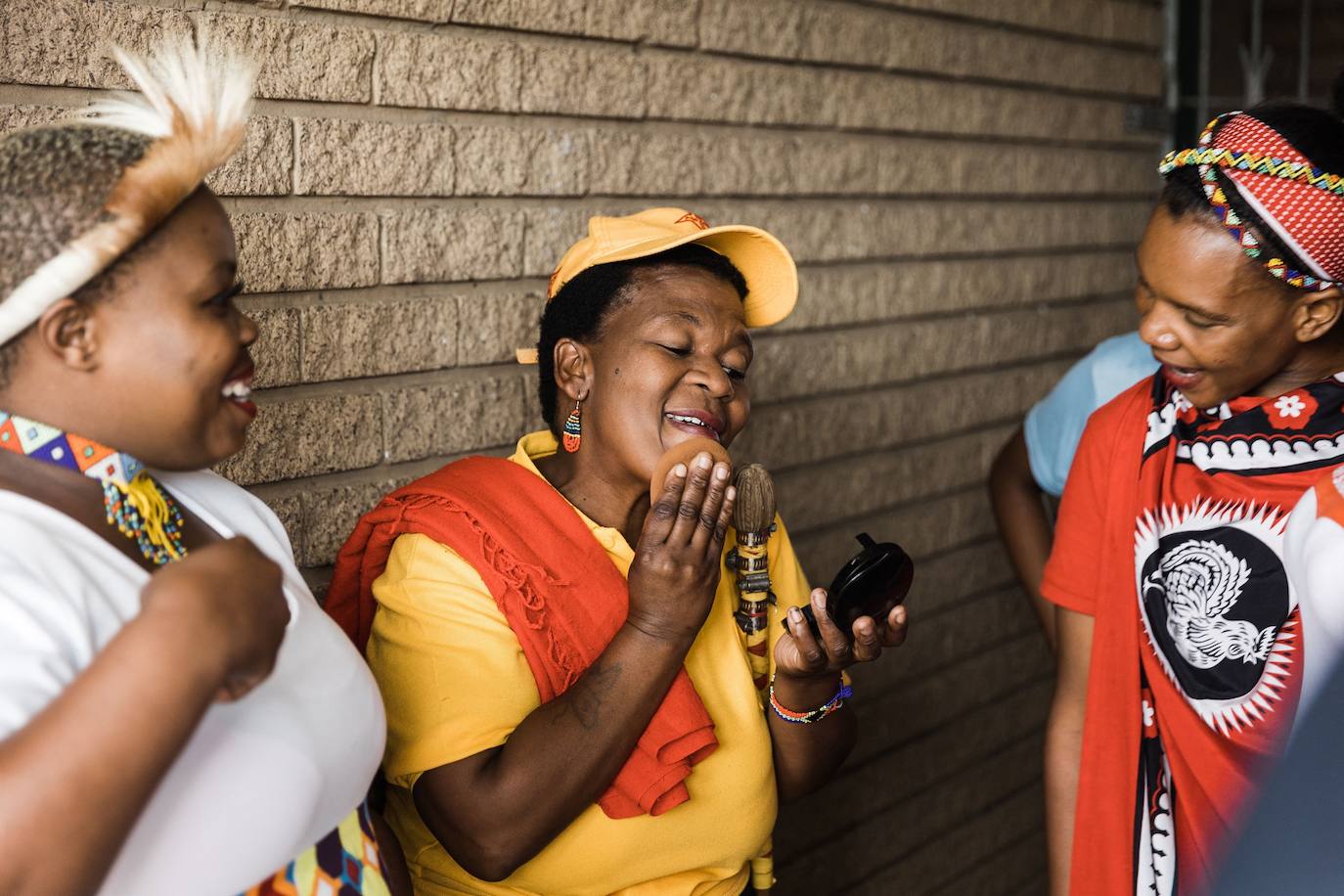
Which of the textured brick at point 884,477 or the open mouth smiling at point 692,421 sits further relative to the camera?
the textured brick at point 884,477

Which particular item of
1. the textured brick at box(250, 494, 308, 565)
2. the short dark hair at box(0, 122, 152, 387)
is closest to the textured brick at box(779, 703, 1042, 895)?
the textured brick at box(250, 494, 308, 565)

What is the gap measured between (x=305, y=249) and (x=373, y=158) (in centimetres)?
21

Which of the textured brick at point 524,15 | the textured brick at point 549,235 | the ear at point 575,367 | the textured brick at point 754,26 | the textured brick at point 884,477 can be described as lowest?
the textured brick at point 884,477

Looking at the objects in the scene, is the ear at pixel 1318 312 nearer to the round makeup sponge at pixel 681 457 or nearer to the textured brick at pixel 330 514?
the round makeup sponge at pixel 681 457

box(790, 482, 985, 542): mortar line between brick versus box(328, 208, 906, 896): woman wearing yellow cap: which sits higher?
box(328, 208, 906, 896): woman wearing yellow cap

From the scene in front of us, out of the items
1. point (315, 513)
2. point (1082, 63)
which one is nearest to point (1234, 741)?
point (315, 513)

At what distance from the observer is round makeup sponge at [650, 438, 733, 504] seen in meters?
1.88

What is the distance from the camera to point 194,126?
4.34ft

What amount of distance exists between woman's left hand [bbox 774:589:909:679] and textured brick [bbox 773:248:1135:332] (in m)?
1.07

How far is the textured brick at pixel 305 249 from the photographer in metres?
2.07

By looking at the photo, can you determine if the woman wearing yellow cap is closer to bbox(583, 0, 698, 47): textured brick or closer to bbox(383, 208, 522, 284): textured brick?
bbox(383, 208, 522, 284): textured brick

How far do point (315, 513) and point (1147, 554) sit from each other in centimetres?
143

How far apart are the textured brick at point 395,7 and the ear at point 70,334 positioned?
105 cm

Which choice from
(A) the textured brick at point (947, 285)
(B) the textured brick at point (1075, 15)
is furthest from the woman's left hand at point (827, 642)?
(B) the textured brick at point (1075, 15)
